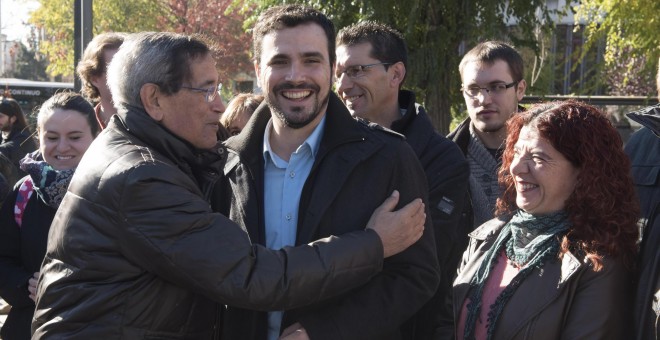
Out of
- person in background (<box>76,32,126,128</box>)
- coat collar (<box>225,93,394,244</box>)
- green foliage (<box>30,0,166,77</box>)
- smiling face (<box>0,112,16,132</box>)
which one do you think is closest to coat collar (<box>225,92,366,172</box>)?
coat collar (<box>225,93,394,244</box>)

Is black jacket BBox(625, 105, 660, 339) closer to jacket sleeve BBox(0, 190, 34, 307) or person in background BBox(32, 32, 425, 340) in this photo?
person in background BBox(32, 32, 425, 340)

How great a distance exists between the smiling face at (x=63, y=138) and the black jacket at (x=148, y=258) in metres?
1.54

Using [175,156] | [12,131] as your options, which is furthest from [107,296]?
[12,131]

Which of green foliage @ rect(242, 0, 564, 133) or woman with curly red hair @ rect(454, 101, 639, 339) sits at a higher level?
green foliage @ rect(242, 0, 564, 133)

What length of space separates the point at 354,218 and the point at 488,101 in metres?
2.15

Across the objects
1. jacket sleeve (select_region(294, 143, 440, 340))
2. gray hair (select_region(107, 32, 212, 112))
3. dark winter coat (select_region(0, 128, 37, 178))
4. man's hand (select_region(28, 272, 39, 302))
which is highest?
gray hair (select_region(107, 32, 212, 112))

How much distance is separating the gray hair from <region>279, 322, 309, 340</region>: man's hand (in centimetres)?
93

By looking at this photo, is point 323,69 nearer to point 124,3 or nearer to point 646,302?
point 646,302

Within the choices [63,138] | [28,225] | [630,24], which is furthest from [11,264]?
[630,24]

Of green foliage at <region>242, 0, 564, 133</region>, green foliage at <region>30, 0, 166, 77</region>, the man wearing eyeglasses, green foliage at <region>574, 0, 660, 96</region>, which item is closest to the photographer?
the man wearing eyeglasses

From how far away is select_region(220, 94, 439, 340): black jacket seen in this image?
2.89 metres

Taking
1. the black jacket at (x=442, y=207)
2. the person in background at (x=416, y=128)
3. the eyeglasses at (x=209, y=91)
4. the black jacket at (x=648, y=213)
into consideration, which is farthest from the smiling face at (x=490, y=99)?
the eyeglasses at (x=209, y=91)

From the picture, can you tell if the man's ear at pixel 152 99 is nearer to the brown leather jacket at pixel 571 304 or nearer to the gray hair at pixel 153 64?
the gray hair at pixel 153 64

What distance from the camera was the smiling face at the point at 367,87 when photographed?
178 inches
